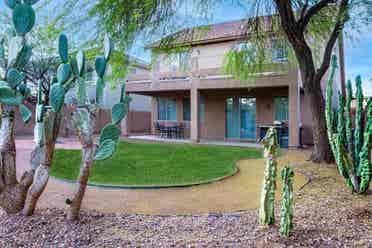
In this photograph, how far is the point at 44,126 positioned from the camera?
143 inches

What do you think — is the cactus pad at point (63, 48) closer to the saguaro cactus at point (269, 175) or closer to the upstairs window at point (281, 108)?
the saguaro cactus at point (269, 175)

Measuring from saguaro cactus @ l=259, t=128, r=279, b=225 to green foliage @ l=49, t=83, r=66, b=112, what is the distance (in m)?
2.56

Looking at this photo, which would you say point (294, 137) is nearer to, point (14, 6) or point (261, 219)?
point (261, 219)

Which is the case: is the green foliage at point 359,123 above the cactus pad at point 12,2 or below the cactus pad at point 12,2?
below

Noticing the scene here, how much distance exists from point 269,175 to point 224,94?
13691mm

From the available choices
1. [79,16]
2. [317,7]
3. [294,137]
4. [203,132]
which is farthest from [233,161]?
[203,132]

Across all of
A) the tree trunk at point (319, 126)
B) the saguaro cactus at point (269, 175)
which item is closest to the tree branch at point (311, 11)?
the tree trunk at point (319, 126)

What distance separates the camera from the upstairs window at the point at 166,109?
760 inches

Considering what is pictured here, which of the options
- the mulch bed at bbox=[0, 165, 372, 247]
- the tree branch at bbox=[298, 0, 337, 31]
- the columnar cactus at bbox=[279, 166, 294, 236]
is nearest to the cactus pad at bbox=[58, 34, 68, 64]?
the mulch bed at bbox=[0, 165, 372, 247]

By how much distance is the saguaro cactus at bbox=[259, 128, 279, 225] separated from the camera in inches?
144

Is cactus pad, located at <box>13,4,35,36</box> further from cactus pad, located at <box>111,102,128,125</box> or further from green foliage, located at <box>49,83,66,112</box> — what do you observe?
cactus pad, located at <box>111,102,128,125</box>

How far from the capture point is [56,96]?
3441mm

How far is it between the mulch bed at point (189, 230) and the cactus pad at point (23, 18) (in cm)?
250

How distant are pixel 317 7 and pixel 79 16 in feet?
23.0
